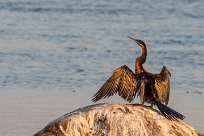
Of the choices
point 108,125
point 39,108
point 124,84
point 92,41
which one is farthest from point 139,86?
point 92,41

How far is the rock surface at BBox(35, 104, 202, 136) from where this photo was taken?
8188mm

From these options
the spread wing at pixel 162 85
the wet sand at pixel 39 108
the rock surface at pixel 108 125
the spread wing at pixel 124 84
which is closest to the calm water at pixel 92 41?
the wet sand at pixel 39 108

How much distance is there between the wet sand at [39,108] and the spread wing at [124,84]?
5.68 feet

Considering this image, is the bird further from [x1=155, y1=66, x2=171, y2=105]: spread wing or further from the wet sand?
the wet sand

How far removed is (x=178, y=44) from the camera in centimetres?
1677

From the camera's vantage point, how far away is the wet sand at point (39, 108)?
10.3m

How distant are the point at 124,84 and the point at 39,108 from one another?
2.72 metres

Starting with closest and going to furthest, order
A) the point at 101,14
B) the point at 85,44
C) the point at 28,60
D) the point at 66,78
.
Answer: the point at 66,78, the point at 28,60, the point at 85,44, the point at 101,14

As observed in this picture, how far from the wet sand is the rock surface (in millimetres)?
1823

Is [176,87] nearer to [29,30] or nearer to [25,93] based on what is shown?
[25,93]

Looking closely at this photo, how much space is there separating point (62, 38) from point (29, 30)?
115cm

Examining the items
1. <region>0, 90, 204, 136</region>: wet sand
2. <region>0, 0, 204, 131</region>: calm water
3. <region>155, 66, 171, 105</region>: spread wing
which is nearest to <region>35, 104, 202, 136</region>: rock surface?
<region>155, 66, 171, 105</region>: spread wing

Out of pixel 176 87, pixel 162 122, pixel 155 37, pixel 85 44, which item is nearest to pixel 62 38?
pixel 85 44

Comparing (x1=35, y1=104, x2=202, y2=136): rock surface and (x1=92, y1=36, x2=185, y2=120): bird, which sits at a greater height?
(x1=92, y1=36, x2=185, y2=120): bird
